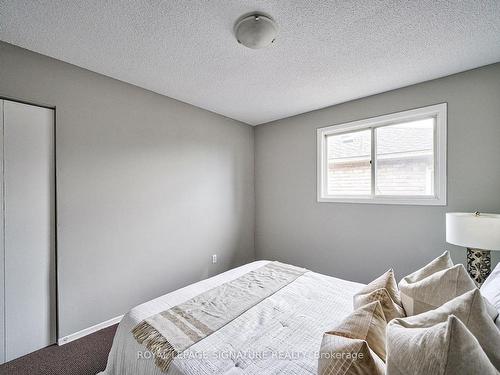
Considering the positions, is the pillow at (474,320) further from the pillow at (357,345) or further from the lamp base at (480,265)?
the lamp base at (480,265)

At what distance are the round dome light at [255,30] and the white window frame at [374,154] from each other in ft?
5.65

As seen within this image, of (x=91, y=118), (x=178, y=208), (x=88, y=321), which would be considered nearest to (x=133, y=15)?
(x=91, y=118)

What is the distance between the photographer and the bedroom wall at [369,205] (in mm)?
2082

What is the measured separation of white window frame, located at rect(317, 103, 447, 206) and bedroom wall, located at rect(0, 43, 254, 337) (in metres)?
1.45

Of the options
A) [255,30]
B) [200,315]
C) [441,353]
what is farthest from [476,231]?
[255,30]

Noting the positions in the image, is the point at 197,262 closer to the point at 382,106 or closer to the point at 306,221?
the point at 306,221

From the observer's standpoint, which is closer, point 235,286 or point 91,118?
point 235,286

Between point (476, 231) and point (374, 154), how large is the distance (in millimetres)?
1311

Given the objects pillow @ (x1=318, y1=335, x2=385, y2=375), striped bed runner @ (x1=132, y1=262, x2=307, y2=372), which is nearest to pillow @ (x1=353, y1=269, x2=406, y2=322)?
pillow @ (x1=318, y1=335, x2=385, y2=375)

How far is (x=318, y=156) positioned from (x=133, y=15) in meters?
2.49

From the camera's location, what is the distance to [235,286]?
1795 millimetres

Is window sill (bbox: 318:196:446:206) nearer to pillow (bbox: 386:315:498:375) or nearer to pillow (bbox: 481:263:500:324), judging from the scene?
pillow (bbox: 481:263:500:324)

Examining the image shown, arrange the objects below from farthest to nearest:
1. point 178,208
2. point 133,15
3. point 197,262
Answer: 1. point 197,262
2. point 178,208
3. point 133,15

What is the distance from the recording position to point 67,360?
5.83 ft
